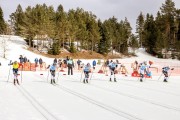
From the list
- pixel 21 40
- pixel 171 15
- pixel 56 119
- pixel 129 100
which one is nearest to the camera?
pixel 56 119

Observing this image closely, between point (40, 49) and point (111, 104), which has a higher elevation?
point (40, 49)

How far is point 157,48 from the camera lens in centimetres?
8919

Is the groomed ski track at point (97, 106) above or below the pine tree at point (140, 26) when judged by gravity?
below

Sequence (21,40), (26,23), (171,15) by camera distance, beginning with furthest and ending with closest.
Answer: (171,15) → (21,40) → (26,23)

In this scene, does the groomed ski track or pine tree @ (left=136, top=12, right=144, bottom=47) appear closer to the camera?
the groomed ski track

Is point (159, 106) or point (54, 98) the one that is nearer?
point (159, 106)

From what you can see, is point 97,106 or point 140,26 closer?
point 97,106

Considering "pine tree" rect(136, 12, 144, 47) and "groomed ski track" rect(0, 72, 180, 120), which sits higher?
"pine tree" rect(136, 12, 144, 47)

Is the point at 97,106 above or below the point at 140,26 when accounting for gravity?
below

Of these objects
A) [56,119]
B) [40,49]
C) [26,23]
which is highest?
[26,23]

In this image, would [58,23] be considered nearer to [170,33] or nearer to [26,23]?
[26,23]

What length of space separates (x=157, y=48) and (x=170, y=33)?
59.6ft

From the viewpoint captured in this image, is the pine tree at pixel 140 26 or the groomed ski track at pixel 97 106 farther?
the pine tree at pixel 140 26

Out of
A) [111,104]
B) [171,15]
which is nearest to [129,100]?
[111,104]
